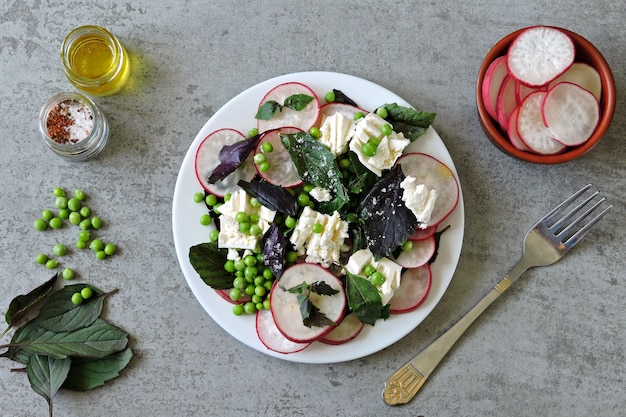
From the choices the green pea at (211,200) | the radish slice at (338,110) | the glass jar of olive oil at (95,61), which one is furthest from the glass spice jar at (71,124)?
the radish slice at (338,110)

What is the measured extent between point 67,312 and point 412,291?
4.64 ft

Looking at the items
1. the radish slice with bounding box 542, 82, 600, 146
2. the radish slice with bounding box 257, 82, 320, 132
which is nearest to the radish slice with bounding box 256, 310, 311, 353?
the radish slice with bounding box 257, 82, 320, 132

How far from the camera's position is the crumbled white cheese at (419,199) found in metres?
2.29

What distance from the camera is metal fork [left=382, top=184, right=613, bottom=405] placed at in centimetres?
252

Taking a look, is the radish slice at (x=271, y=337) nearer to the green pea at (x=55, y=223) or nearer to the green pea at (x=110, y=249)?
the green pea at (x=110, y=249)

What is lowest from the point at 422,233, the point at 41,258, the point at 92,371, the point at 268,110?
the point at 92,371

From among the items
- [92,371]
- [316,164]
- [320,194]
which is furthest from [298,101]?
[92,371]

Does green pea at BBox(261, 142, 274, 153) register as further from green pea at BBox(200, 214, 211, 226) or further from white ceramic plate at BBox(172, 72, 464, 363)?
green pea at BBox(200, 214, 211, 226)

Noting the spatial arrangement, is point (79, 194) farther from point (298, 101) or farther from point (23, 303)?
point (298, 101)

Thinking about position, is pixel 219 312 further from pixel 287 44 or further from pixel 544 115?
pixel 544 115

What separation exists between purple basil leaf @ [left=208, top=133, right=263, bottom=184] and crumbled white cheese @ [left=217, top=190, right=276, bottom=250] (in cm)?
9

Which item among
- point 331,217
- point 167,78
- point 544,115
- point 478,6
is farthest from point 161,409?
point 478,6

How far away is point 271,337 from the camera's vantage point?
241 centimetres

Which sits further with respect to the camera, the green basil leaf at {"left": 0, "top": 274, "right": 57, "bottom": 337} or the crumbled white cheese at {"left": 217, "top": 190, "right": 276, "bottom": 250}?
the green basil leaf at {"left": 0, "top": 274, "right": 57, "bottom": 337}
